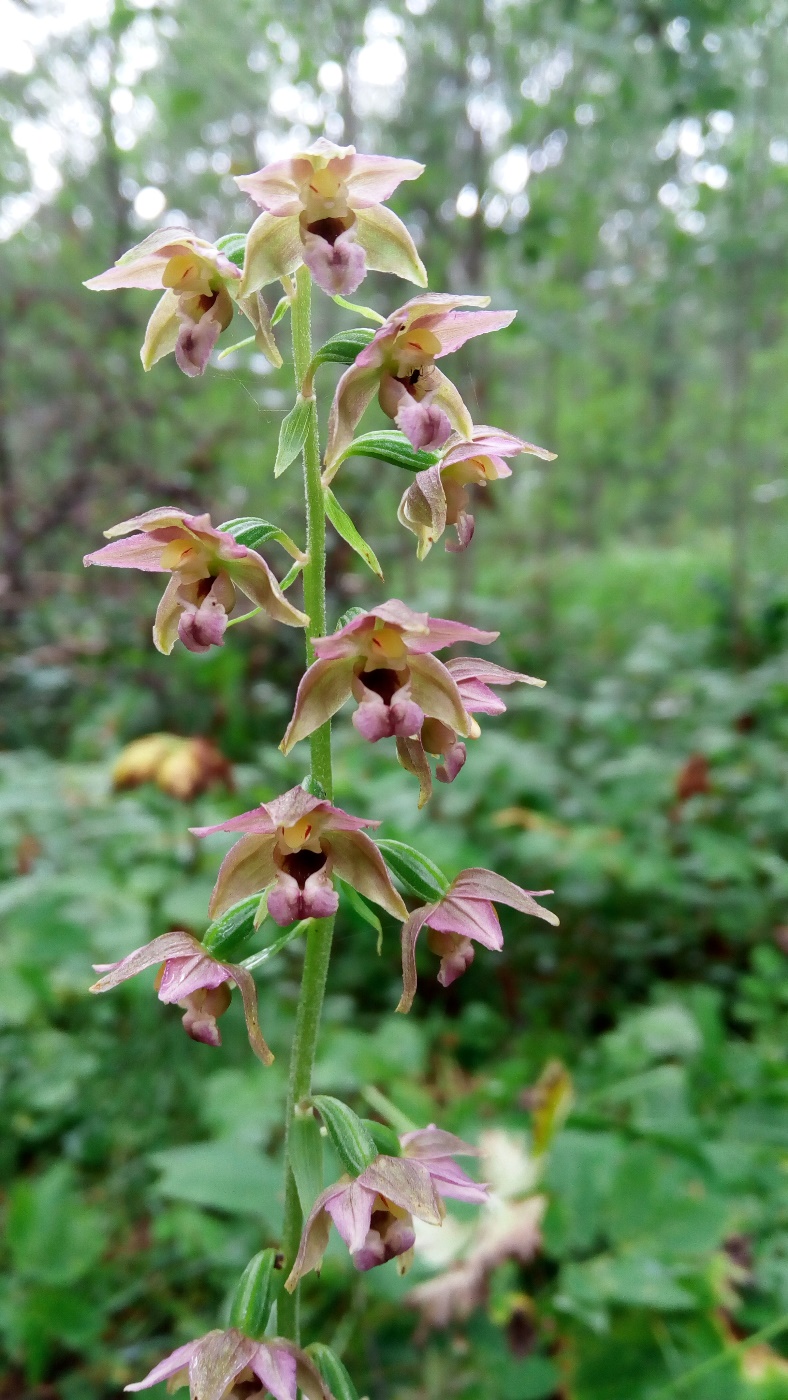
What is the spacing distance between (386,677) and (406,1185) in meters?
0.70

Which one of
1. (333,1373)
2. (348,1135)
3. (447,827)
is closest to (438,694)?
(348,1135)

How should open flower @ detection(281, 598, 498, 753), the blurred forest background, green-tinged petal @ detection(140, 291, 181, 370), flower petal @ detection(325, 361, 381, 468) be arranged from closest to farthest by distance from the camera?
open flower @ detection(281, 598, 498, 753) < flower petal @ detection(325, 361, 381, 468) < green-tinged petal @ detection(140, 291, 181, 370) < the blurred forest background

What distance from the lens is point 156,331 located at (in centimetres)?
141

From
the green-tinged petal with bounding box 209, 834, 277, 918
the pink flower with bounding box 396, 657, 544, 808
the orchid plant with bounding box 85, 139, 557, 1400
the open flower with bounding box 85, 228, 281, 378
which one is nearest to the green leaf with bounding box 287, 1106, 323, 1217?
the orchid plant with bounding box 85, 139, 557, 1400

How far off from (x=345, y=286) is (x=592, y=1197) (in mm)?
1850

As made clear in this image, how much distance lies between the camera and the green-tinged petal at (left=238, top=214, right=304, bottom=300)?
1.25 metres

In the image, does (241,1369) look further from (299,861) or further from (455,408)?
(455,408)

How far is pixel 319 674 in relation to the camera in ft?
4.11

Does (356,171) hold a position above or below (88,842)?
above

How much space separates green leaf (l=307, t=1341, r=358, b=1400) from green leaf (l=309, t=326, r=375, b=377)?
1430 millimetres

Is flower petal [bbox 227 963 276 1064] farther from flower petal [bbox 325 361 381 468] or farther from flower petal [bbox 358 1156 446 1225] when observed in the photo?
flower petal [bbox 325 361 381 468]

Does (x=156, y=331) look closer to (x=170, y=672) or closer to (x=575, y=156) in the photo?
(x=170, y=672)

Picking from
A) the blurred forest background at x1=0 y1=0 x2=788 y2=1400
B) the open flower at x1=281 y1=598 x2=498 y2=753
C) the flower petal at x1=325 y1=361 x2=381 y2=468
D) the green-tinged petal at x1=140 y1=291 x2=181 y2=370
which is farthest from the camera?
the blurred forest background at x1=0 y1=0 x2=788 y2=1400

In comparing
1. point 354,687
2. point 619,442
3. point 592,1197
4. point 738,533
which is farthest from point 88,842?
point 619,442
